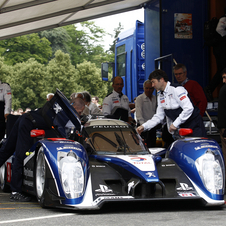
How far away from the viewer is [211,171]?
510cm

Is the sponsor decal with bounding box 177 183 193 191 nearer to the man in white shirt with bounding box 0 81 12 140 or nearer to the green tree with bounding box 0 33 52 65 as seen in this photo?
the man in white shirt with bounding box 0 81 12 140

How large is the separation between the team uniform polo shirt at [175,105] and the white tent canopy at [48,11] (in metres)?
3.64

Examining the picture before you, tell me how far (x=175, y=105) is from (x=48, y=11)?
475cm

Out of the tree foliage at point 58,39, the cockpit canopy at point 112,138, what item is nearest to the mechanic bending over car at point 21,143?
the cockpit canopy at point 112,138

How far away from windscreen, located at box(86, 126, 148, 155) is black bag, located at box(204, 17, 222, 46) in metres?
3.72

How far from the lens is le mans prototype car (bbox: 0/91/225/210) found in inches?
186

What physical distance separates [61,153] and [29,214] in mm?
742

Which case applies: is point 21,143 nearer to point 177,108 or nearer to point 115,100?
point 177,108

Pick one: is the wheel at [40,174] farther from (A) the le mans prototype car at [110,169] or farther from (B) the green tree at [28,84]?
(B) the green tree at [28,84]

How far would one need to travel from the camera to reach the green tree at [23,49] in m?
44.7

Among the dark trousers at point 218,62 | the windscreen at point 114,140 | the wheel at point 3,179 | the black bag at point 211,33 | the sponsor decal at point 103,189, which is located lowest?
the wheel at point 3,179

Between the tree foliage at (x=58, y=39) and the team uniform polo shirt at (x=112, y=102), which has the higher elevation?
the tree foliage at (x=58, y=39)

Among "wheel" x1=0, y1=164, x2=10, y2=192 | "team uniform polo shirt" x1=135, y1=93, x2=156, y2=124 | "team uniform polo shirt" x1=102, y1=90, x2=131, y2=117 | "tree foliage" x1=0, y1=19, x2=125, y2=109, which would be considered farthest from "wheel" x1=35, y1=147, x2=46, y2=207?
"tree foliage" x1=0, y1=19, x2=125, y2=109

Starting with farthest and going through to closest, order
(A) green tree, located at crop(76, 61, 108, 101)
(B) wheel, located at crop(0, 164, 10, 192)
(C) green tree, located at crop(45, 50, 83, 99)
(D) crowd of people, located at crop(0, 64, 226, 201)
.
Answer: (A) green tree, located at crop(76, 61, 108, 101)
(C) green tree, located at crop(45, 50, 83, 99)
(B) wheel, located at crop(0, 164, 10, 192)
(D) crowd of people, located at crop(0, 64, 226, 201)
